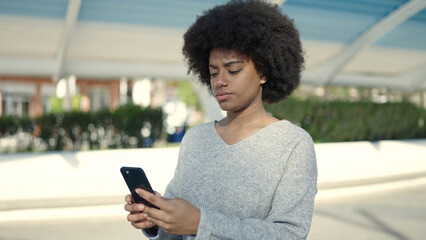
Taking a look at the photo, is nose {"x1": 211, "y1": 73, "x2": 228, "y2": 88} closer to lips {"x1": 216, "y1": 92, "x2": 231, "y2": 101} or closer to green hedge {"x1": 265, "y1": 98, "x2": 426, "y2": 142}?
lips {"x1": 216, "y1": 92, "x2": 231, "y2": 101}

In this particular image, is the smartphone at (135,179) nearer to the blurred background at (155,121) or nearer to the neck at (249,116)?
the neck at (249,116)

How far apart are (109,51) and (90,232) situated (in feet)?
27.0

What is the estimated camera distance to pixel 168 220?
1.33 metres

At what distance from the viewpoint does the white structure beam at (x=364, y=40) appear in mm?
13266

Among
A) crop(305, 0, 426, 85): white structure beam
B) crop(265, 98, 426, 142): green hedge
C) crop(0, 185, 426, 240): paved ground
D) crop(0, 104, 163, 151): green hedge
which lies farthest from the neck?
crop(305, 0, 426, 85): white structure beam

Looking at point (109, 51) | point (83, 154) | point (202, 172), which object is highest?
point (109, 51)

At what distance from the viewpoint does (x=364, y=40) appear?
15.0 m

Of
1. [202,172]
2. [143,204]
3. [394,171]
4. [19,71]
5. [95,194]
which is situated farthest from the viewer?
[19,71]

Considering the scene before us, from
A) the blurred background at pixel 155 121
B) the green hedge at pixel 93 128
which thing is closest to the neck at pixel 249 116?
the blurred background at pixel 155 121

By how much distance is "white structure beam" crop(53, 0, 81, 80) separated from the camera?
10.7 m

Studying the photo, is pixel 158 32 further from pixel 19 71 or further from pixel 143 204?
pixel 143 204

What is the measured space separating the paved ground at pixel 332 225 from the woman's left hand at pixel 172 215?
4.76 m

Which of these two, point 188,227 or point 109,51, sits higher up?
point 109,51

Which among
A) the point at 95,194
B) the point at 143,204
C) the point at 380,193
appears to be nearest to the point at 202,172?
the point at 143,204
